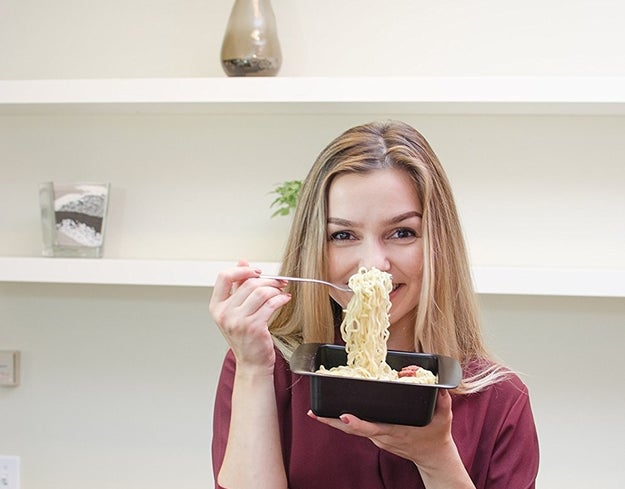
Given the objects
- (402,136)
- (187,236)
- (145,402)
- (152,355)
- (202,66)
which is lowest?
(145,402)

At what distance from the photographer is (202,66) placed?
2006mm

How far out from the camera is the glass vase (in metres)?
1.80

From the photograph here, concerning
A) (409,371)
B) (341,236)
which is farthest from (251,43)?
(409,371)

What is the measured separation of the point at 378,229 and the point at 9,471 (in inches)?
58.0

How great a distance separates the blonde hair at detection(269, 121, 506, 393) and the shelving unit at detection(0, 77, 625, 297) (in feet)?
1.44

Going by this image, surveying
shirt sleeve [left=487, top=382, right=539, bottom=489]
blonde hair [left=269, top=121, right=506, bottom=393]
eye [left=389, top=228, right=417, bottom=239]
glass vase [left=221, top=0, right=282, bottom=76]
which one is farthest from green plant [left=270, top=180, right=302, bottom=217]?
shirt sleeve [left=487, top=382, right=539, bottom=489]

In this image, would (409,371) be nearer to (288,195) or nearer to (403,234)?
(403,234)

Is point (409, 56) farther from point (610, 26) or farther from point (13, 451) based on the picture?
point (13, 451)

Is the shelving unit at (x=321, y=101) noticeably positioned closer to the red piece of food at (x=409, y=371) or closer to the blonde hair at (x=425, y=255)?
the blonde hair at (x=425, y=255)

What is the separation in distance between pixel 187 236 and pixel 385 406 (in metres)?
1.15

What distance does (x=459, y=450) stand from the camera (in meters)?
1.25

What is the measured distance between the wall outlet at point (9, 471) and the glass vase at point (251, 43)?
1232 mm

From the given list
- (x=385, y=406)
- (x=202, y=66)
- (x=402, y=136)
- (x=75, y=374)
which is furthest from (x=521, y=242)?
(x=75, y=374)

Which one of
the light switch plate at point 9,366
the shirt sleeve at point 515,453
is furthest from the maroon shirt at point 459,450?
the light switch plate at point 9,366
